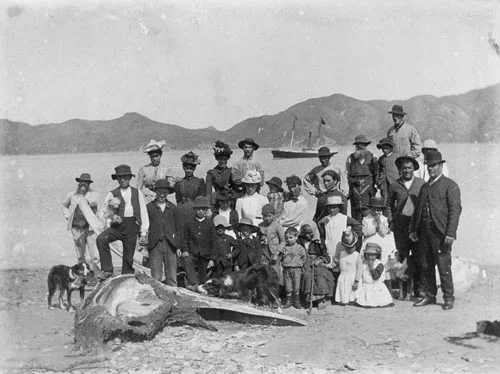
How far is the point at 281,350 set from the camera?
585 centimetres

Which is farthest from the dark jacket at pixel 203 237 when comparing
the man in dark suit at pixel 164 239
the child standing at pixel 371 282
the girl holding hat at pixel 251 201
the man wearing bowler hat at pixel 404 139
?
the man wearing bowler hat at pixel 404 139

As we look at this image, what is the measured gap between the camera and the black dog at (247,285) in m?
7.07

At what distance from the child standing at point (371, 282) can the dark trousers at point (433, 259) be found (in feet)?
1.80

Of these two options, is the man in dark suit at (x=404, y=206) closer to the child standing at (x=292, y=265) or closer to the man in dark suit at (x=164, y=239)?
the child standing at (x=292, y=265)

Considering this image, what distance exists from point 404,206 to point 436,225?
2.27 ft

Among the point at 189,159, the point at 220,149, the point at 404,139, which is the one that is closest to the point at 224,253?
the point at 189,159

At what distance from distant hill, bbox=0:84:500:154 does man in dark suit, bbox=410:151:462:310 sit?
10.4ft

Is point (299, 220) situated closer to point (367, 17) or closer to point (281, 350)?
point (281, 350)

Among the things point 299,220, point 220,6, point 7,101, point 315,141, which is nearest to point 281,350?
point 299,220

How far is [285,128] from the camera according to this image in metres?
26.2

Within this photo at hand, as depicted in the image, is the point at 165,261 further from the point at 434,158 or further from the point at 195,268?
the point at 434,158

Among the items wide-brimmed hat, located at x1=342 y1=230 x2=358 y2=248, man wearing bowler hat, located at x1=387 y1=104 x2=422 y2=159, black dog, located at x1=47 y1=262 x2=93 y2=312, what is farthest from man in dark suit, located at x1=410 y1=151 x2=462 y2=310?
black dog, located at x1=47 y1=262 x2=93 y2=312

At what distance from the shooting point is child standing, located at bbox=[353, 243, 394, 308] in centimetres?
727

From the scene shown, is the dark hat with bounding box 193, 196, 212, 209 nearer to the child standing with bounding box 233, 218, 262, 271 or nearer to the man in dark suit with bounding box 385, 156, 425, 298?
the child standing with bounding box 233, 218, 262, 271
